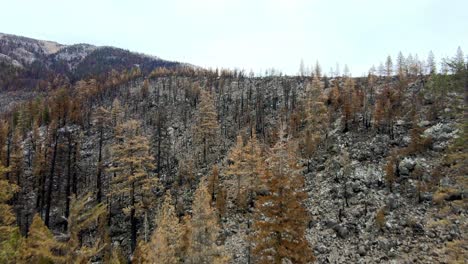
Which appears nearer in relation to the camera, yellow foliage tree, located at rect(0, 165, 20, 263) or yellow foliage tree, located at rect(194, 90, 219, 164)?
yellow foliage tree, located at rect(0, 165, 20, 263)

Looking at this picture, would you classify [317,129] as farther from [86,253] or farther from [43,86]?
[43,86]

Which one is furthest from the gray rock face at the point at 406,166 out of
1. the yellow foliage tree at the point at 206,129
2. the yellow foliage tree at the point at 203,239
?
the yellow foliage tree at the point at 206,129

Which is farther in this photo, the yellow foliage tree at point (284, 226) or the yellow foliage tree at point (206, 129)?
Answer: the yellow foliage tree at point (206, 129)

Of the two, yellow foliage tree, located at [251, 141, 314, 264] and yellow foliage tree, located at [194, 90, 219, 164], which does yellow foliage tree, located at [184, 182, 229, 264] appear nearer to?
yellow foliage tree, located at [251, 141, 314, 264]

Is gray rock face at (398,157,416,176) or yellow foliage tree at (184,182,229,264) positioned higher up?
gray rock face at (398,157,416,176)

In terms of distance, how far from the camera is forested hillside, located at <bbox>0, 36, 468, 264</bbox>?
1755 centimetres

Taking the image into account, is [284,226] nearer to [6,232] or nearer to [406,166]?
[6,232]

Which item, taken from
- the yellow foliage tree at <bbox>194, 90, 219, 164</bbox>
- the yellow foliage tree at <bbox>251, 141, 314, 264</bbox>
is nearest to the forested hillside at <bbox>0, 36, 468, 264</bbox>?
the yellow foliage tree at <bbox>251, 141, 314, 264</bbox>

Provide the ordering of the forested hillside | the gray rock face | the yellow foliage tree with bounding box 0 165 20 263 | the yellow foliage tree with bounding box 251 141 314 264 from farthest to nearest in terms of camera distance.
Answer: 1. the gray rock face
2. the forested hillside
3. the yellow foliage tree with bounding box 251 141 314 264
4. the yellow foliage tree with bounding box 0 165 20 263

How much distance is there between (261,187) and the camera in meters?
41.2

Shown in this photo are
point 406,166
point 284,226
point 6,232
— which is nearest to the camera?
point 6,232

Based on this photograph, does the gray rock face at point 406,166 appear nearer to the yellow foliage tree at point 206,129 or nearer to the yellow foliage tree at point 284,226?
the yellow foliage tree at point 284,226

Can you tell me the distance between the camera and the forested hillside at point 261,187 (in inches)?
691

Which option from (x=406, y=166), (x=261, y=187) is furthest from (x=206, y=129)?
(x=406, y=166)
